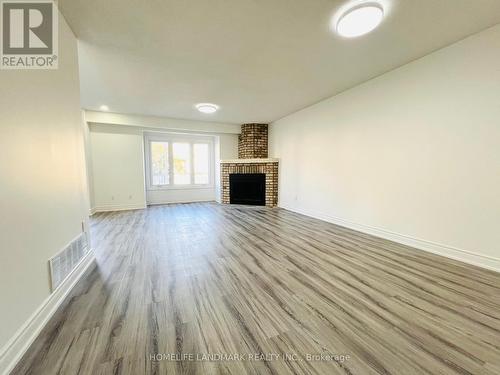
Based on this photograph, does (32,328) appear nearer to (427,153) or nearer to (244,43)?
(244,43)

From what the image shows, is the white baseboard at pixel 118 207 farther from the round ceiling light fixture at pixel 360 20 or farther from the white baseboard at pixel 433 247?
the round ceiling light fixture at pixel 360 20

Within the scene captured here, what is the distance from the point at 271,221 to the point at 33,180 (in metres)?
3.83

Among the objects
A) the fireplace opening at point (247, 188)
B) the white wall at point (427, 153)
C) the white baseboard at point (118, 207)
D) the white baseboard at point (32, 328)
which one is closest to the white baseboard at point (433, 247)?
the white wall at point (427, 153)

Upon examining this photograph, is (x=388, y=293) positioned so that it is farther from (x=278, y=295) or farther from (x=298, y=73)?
(x=298, y=73)

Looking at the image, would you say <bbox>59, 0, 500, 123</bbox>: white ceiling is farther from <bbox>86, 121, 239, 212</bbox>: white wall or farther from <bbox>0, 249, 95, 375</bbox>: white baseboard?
<bbox>0, 249, 95, 375</bbox>: white baseboard

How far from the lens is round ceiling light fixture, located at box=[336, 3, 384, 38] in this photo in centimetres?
186

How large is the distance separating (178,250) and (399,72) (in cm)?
423

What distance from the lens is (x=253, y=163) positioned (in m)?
6.55

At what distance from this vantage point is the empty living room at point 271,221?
1.27m

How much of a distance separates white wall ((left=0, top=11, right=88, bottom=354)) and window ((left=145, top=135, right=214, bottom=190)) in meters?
4.87

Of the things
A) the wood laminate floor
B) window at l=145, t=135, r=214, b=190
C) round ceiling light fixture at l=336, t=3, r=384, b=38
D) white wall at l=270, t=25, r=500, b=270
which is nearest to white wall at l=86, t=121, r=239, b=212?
window at l=145, t=135, r=214, b=190

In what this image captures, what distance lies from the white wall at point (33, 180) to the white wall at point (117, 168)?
411 centimetres

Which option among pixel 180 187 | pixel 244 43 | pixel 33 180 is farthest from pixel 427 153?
pixel 180 187

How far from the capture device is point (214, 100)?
14.3 feet
